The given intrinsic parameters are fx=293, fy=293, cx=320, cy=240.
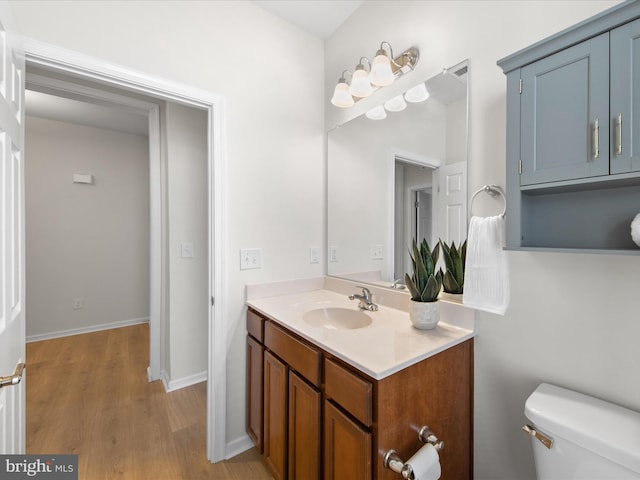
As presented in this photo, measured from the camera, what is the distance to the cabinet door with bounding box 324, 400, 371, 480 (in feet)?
2.89

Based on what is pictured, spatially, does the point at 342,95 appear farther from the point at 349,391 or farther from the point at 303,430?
the point at 303,430

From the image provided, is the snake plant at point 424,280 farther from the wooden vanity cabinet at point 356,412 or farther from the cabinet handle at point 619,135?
the cabinet handle at point 619,135

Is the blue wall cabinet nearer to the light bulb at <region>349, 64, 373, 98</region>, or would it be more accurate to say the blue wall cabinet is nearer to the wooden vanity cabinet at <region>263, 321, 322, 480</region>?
the light bulb at <region>349, 64, 373, 98</region>

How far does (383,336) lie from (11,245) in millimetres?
1260

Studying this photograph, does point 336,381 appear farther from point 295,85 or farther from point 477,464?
point 295,85

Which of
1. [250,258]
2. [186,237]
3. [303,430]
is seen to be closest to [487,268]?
[303,430]

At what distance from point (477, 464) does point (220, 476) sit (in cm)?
122

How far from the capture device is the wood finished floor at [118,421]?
154cm

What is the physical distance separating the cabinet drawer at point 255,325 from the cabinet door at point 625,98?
1.46 meters

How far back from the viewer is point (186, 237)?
2381 mm

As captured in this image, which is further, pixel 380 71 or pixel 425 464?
pixel 380 71

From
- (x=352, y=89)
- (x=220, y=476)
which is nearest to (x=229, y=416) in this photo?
(x=220, y=476)

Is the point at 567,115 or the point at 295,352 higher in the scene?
the point at 567,115

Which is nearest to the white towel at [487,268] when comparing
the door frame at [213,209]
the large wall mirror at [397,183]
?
the large wall mirror at [397,183]
